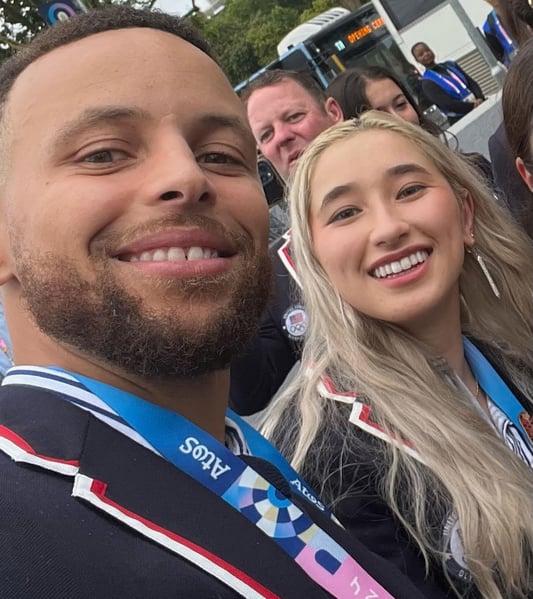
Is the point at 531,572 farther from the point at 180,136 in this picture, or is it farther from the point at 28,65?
the point at 28,65

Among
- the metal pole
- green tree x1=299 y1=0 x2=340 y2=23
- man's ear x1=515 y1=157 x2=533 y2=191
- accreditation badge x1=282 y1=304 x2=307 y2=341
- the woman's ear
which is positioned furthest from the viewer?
green tree x1=299 y1=0 x2=340 y2=23

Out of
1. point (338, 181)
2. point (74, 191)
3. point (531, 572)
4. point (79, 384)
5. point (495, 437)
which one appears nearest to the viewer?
point (79, 384)

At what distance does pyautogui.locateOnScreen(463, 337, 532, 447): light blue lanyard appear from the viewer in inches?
76.1

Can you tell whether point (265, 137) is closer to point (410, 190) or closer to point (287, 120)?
point (287, 120)

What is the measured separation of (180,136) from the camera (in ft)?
3.94

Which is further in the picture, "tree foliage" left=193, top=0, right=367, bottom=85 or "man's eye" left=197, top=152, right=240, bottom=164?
"tree foliage" left=193, top=0, right=367, bottom=85

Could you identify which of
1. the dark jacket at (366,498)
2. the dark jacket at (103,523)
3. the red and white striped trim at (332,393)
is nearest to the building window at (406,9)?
the red and white striped trim at (332,393)

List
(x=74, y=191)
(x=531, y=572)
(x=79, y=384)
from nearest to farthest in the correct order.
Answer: (x=79, y=384) < (x=74, y=191) < (x=531, y=572)

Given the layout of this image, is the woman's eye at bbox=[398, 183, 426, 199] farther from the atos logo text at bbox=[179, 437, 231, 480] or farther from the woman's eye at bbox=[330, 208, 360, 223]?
the atos logo text at bbox=[179, 437, 231, 480]

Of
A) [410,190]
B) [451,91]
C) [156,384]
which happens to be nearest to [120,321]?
[156,384]

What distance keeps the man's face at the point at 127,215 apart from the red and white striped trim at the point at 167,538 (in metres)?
0.27

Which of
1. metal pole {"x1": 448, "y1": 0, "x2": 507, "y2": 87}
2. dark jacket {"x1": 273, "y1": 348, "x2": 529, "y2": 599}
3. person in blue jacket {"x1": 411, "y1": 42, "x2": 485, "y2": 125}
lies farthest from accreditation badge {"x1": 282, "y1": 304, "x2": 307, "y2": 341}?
metal pole {"x1": 448, "y1": 0, "x2": 507, "y2": 87}

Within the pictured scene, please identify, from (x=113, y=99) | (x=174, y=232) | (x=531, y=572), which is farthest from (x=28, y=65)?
(x=531, y=572)

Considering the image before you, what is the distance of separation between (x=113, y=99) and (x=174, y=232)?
0.92ft
